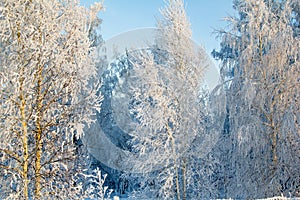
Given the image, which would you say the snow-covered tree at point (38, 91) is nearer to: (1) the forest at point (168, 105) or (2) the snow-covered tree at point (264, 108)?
(1) the forest at point (168, 105)

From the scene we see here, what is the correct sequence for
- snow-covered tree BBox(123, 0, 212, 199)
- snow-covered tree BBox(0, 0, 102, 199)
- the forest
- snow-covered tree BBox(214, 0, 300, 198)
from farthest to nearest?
snow-covered tree BBox(123, 0, 212, 199) → snow-covered tree BBox(214, 0, 300, 198) → the forest → snow-covered tree BBox(0, 0, 102, 199)

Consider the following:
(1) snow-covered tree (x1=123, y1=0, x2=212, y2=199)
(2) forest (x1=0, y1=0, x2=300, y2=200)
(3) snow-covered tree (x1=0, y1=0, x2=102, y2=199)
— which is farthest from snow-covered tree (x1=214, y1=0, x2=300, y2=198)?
(3) snow-covered tree (x1=0, y1=0, x2=102, y2=199)

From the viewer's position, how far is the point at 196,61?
9.38 metres

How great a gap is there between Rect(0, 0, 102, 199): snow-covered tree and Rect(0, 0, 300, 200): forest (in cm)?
2

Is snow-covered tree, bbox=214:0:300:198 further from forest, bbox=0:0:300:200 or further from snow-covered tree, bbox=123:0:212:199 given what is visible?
snow-covered tree, bbox=123:0:212:199

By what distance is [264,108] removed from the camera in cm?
808

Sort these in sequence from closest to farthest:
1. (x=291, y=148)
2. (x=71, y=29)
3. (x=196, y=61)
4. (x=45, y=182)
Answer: (x=45, y=182)
(x=71, y=29)
(x=291, y=148)
(x=196, y=61)

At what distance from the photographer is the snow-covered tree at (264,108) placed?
7.48 meters

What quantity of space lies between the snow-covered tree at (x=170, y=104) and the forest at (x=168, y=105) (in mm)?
29

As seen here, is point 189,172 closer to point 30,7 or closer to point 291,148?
point 291,148

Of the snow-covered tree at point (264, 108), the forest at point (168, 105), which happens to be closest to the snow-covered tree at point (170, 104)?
the forest at point (168, 105)

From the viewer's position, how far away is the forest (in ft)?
13.5

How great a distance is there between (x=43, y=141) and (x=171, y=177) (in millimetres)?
4970

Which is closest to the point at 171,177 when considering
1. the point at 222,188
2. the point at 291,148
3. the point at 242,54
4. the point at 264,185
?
the point at 222,188
